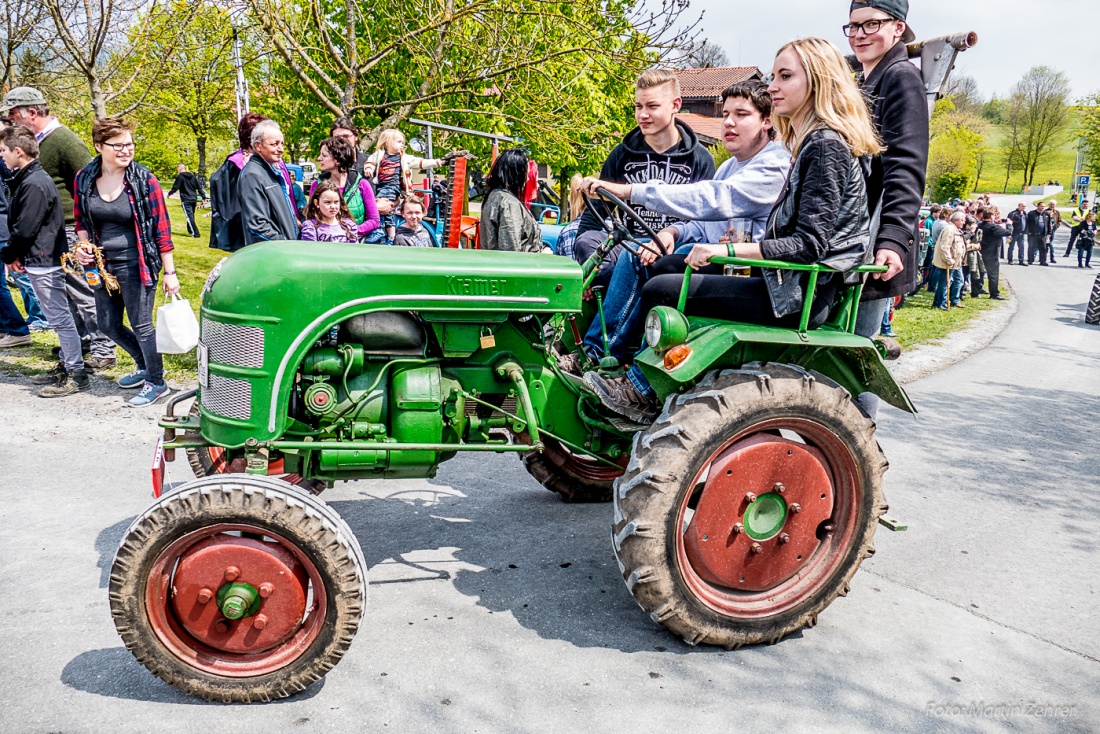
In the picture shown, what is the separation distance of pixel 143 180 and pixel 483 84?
544cm

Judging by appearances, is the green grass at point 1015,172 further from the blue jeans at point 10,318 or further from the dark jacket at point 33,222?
the dark jacket at point 33,222

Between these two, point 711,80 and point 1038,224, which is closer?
point 1038,224

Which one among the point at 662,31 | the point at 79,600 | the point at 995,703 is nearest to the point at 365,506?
the point at 79,600

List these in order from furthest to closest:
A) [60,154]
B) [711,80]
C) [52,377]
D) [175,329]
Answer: [711,80]
[60,154]
[52,377]
[175,329]

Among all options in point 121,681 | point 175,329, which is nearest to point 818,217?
point 121,681

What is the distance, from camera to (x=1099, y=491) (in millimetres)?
5188

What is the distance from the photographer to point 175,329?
495 centimetres

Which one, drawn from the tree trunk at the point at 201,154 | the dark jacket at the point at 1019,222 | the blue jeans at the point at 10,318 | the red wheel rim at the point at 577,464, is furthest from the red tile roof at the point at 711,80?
the red wheel rim at the point at 577,464

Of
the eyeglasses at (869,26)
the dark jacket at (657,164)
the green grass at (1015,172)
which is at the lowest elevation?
the dark jacket at (657,164)

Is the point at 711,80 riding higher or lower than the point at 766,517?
higher

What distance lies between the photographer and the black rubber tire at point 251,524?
265 centimetres

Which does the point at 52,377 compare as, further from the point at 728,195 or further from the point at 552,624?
the point at 728,195

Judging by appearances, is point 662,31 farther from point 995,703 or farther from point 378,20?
point 995,703

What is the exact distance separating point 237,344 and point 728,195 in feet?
6.83
